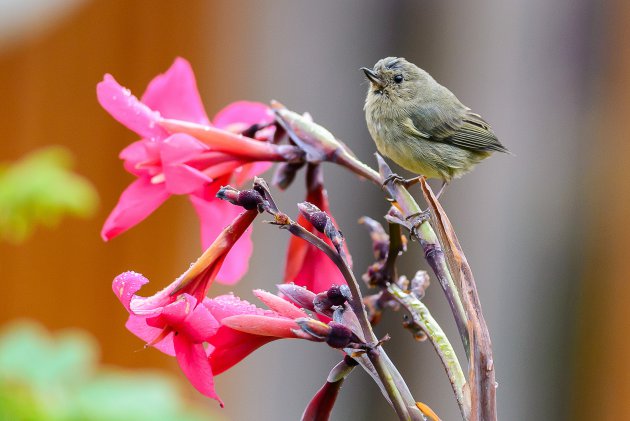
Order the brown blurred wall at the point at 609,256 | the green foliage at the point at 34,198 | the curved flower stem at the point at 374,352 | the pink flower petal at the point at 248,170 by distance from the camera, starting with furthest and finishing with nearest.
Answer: the brown blurred wall at the point at 609,256 < the green foliage at the point at 34,198 < the pink flower petal at the point at 248,170 < the curved flower stem at the point at 374,352

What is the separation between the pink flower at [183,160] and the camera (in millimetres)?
883

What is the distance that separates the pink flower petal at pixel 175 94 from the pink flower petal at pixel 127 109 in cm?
7

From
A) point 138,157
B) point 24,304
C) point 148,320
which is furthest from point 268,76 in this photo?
point 148,320

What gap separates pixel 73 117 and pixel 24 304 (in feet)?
2.16

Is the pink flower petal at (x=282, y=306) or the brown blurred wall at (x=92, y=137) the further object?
the brown blurred wall at (x=92, y=137)

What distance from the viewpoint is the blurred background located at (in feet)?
9.71

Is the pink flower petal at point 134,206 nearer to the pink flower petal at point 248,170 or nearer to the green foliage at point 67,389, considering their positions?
the pink flower petal at point 248,170

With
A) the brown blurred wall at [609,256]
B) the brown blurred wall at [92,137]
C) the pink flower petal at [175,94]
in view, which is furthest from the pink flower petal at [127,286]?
the brown blurred wall at [609,256]

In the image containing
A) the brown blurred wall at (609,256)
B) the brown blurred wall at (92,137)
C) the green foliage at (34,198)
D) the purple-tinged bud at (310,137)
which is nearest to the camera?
the purple-tinged bud at (310,137)

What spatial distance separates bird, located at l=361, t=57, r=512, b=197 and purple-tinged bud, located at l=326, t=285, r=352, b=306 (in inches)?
20.2

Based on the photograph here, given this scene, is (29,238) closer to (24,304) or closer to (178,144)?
(24,304)

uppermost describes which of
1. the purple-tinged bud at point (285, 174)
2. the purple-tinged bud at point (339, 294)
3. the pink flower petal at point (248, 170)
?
the purple-tinged bud at point (285, 174)

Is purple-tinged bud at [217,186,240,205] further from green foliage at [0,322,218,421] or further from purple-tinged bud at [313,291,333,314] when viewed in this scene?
green foliage at [0,322,218,421]

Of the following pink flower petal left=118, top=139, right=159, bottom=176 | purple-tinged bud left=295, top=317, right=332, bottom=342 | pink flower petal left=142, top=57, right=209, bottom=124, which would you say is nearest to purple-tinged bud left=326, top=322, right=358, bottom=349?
purple-tinged bud left=295, top=317, right=332, bottom=342
